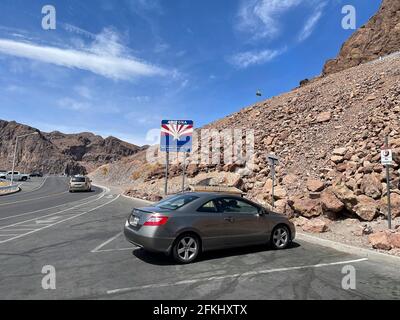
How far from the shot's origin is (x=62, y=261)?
7172mm

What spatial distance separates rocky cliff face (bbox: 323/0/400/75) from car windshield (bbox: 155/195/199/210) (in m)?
49.1

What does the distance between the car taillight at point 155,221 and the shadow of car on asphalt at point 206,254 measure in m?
0.88

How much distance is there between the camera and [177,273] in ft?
21.1

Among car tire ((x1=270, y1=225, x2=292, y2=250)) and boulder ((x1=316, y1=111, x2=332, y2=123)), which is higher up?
boulder ((x1=316, y1=111, x2=332, y2=123))

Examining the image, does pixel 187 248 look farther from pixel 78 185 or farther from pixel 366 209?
pixel 78 185

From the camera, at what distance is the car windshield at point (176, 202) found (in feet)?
24.9

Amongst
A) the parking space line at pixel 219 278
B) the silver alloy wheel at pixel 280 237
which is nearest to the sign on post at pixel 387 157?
the parking space line at pixel 219 278

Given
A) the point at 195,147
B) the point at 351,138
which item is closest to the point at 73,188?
the point at 195,147

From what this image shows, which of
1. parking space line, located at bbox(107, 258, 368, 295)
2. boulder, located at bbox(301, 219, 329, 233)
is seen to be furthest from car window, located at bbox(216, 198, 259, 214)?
boulder, located at bbox(301, 219, 329, 233)

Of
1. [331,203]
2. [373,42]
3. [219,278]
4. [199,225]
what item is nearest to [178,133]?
[331,203]

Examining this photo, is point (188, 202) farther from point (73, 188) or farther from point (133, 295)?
point (73, 188)

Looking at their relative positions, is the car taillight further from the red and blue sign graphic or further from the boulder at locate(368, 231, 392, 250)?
the red and blue sign graphic

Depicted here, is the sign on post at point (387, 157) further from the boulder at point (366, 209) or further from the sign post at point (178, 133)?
the sign post at point (178, 133)

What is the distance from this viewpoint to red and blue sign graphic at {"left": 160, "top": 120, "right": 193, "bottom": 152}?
68.0ft
